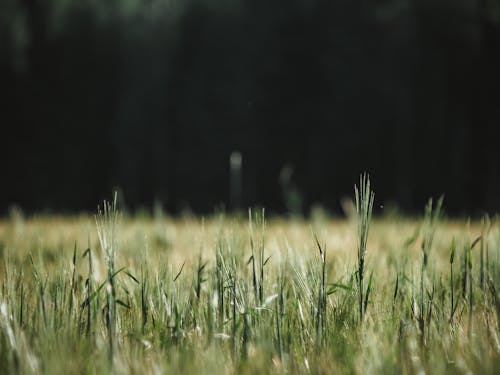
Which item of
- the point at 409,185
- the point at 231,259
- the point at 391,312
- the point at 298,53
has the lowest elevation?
the point at 409,185

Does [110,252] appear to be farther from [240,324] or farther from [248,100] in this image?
[248,100]

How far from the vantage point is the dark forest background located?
319 inches

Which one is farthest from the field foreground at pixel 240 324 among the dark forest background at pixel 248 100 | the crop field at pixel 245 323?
the dark forest background at pixel 248 100

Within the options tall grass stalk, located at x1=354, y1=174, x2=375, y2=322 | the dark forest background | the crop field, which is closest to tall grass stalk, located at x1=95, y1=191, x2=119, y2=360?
the crop field

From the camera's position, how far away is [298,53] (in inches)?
381

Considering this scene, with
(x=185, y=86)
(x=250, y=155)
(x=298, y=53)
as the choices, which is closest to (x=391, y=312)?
(x=250, y=155)

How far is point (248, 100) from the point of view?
820 cm

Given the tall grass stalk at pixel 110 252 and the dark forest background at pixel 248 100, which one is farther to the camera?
the dark forest background at pixel 248 100

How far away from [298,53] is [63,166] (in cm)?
556

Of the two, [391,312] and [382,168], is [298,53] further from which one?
[391,312]

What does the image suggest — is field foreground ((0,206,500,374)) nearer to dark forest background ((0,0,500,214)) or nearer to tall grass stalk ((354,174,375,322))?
tall grass stalk ((354,174,375,322))

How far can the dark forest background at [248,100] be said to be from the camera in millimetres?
8109

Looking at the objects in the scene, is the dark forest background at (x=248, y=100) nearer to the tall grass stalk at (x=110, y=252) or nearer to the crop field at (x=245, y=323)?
the crop field at (x=245, y=323)

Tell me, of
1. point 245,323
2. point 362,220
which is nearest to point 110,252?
point 245,323
